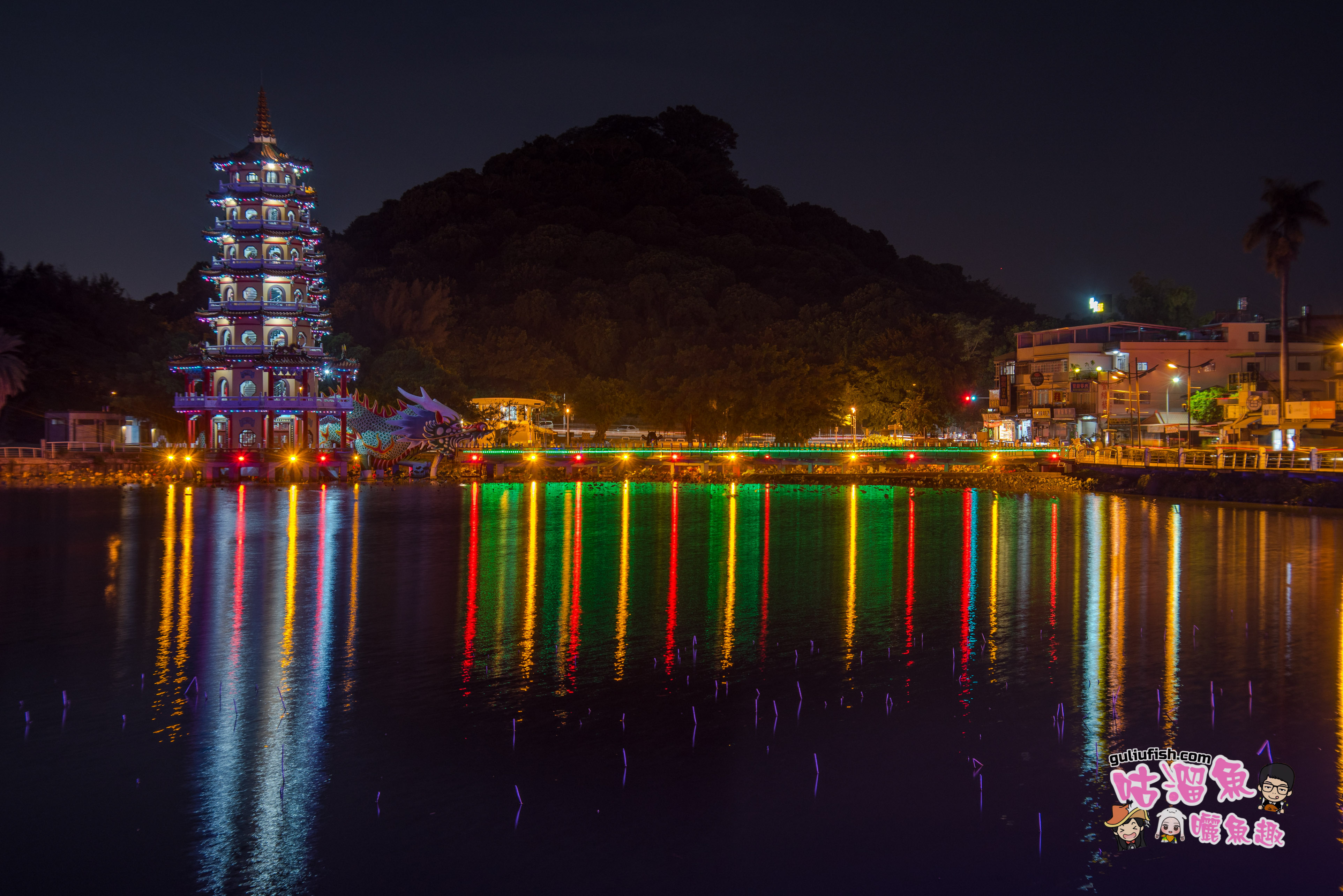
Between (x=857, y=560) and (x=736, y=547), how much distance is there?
182 inches

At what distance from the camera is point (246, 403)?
Answer: 2798 inches

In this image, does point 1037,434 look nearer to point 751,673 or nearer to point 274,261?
point 274,261

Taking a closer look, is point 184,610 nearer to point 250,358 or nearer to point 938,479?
point 250,358

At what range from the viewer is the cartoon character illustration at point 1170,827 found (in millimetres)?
10156

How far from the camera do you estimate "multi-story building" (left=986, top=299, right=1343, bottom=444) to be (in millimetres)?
76812

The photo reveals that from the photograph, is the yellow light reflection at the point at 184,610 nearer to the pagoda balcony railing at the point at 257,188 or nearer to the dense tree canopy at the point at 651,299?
the pagoda balcony railing at the point at 257,188

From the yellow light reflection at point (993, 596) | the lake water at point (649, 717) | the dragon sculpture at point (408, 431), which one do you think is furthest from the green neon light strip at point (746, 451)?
the lake water at point (649, 717)

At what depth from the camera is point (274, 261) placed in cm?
7338

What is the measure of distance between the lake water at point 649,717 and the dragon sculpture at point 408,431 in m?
43.7

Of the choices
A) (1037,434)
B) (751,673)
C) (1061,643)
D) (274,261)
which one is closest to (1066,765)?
(751,673)

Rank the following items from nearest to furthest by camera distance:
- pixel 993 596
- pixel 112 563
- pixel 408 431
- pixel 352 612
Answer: pixel 352 612, pixel 993 596, pixel 112 563, pixel 408 431

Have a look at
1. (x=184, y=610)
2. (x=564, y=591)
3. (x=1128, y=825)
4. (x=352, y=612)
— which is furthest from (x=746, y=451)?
(x=1128, y=825)

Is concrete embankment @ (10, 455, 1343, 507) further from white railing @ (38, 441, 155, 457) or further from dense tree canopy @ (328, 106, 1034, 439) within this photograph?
dense tree canopy @ (328, 106, 1034, 439)

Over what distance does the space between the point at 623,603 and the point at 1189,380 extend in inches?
2628
